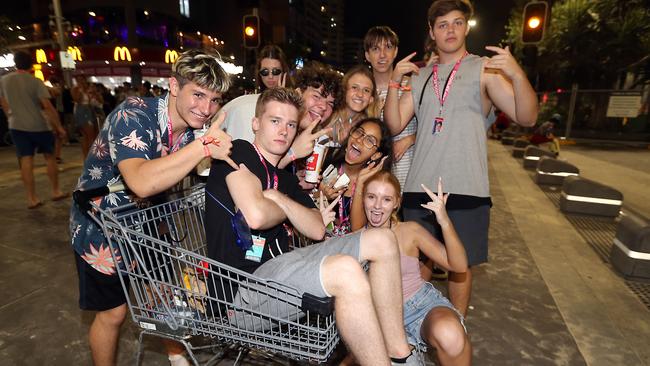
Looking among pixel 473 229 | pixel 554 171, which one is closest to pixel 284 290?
pixel 473 229

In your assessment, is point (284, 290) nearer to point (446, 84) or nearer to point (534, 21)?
point (446, 84)

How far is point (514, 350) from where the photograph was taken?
105 inches

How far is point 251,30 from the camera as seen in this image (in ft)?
28.0

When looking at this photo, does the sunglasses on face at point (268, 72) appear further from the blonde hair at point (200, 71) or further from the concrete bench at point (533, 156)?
the concrete bench at point (533, 156)

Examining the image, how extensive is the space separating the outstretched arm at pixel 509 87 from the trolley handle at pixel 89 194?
2.19 m

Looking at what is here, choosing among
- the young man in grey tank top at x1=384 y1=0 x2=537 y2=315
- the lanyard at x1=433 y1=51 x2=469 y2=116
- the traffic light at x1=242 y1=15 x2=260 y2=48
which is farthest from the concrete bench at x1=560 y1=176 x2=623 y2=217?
the traffic light at x1=242 y1=15 x2=260 y2=48

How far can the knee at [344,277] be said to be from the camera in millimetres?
1619

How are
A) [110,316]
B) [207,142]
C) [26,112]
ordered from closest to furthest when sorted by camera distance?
1. [207,142]
2. [110,316]
3. [26,112]

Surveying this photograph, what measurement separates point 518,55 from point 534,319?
22825 mm

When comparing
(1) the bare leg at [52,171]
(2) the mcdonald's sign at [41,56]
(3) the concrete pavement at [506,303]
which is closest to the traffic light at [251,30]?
(1) the bare leg at [52,171]

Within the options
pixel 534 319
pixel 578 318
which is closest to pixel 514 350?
pixel 534 319

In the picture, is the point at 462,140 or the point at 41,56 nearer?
the point at 462,140

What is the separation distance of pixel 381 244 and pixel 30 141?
230 inches

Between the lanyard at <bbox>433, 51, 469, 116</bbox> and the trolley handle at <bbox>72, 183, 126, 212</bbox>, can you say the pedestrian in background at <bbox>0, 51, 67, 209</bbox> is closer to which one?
the trolley handle at <bbox>72, 183, 126, 212</bbox>
